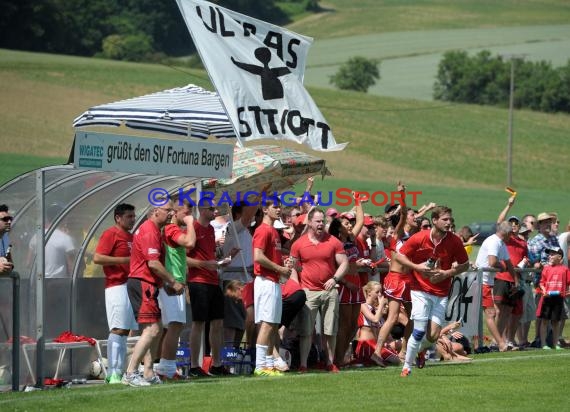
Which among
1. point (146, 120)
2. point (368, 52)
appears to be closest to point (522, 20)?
point (368, 52)

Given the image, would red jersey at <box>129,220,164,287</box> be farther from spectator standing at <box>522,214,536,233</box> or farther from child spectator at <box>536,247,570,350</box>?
spectator standing at <box>522,214,536,233</box>

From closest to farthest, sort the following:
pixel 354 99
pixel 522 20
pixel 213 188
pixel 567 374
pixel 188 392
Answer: pixel 188 392 → pixel 567 374 → pixel 213 188 → pixel 354 99 → pixel 522 20

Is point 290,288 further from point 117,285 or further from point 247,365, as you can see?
point 117,285

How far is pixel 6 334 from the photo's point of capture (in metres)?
12.5

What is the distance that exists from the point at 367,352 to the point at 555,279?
15.0 ft

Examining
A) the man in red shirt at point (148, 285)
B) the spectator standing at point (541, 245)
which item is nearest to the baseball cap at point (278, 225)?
the man in red shirt at point (148, 285)

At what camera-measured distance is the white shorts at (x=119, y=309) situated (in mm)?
12852

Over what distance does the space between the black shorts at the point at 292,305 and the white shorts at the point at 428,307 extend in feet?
4.61

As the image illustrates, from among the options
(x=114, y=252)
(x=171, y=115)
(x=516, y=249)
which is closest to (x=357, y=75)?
(x=516, y=249)

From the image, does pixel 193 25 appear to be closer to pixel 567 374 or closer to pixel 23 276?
pixel 23 276

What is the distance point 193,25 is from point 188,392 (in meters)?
4.81

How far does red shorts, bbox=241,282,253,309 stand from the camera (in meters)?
14.8

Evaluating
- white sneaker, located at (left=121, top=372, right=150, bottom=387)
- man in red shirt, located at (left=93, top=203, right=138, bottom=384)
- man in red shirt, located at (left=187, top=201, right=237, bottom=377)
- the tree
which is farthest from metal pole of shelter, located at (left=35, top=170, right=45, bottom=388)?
the tree

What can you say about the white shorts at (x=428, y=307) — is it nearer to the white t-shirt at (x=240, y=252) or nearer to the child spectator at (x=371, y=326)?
the child spectator at (x=371, y=326)
